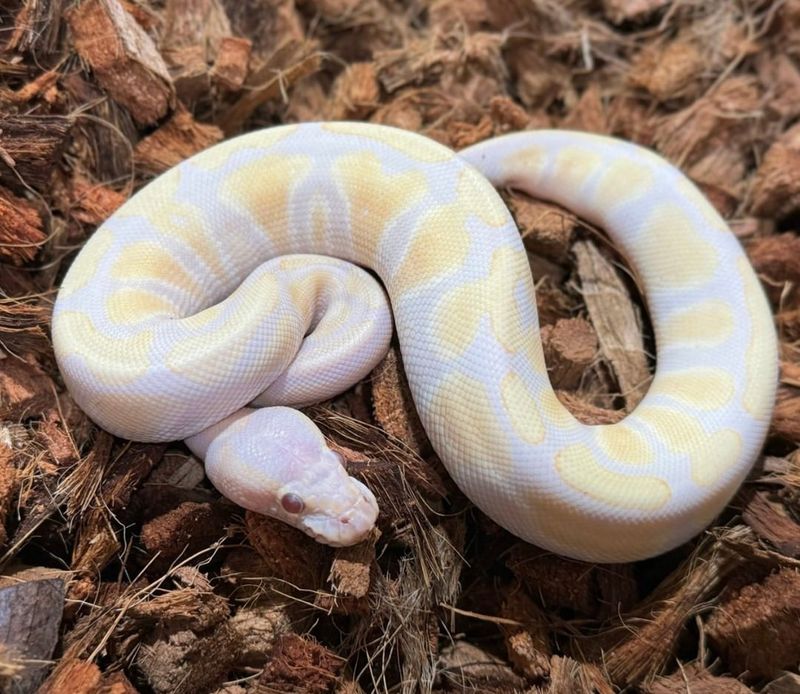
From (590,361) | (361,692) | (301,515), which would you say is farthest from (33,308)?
(590,361)

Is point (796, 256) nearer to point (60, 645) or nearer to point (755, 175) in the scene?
point (755, 175)

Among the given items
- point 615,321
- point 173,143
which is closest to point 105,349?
point 173,143

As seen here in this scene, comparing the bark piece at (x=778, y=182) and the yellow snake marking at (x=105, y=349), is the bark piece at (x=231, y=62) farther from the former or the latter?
the bark piece at (x=778, y=182)

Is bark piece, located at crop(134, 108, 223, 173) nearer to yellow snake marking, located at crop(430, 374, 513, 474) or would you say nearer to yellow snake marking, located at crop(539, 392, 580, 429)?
yellow snake marking, located at crop(430, 374, 513, 474)

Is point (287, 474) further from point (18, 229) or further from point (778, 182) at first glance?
point (778, 182)

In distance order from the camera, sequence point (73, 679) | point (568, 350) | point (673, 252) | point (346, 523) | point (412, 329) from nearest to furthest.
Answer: point (73, 679), point (346, 523), point (412, 329), point (568, 350), point (673, 252)

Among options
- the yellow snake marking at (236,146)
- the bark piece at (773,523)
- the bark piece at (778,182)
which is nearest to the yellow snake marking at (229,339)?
the yellow snake marking at (236,146)
